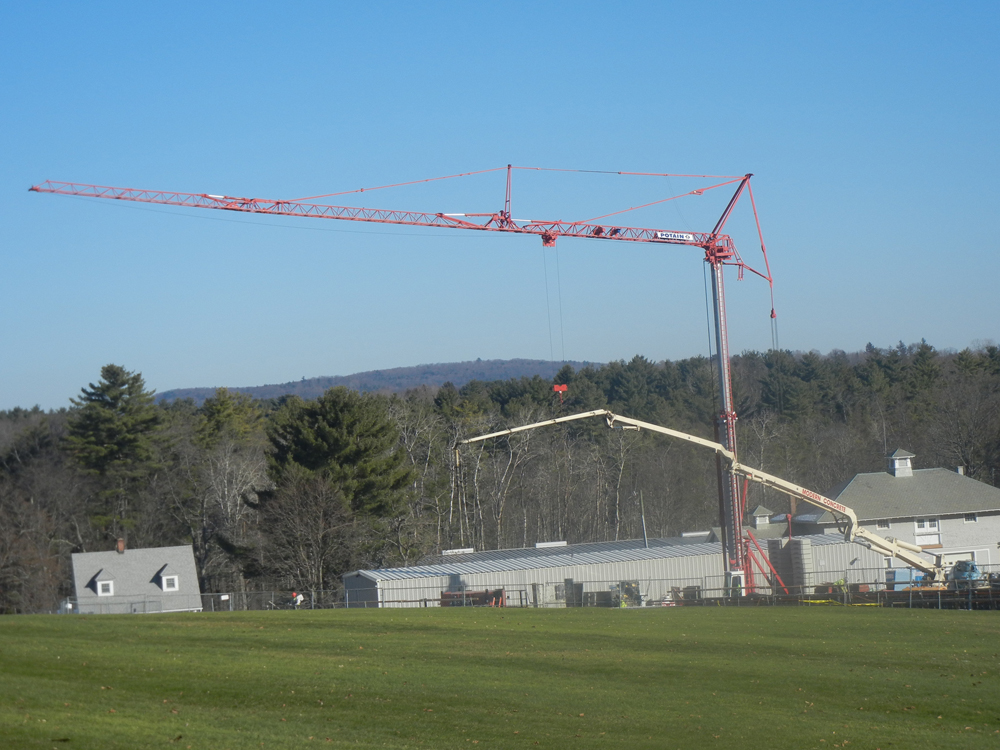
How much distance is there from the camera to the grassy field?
1466 cm

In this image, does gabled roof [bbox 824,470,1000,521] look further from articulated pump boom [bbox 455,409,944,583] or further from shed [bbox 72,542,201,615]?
shed [bbox 72,542,201,615]

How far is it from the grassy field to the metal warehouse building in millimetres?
17029

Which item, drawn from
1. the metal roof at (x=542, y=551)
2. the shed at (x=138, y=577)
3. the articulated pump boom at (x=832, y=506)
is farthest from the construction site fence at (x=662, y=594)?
the shed at (x=138, y=577)

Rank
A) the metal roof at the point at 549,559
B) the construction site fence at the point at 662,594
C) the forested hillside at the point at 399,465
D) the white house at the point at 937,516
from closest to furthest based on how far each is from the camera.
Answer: the construction site fence at the point at 662,594 < the metal roof at the point at 549,559 < the forested hillside at the point at 399,465 < the white house at the point at 937,516

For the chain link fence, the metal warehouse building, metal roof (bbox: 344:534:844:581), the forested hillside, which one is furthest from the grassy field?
the forested hillside

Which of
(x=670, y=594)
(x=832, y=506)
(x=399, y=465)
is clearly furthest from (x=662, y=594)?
(x=399, y=465)

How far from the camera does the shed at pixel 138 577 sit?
60531 mm

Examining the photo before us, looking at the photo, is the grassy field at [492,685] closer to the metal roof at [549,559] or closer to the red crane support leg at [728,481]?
the red crane support leg at [728,481]

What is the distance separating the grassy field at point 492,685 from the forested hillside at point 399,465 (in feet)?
91.5

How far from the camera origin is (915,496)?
6450 centimetres

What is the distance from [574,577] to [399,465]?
14901 millimetres

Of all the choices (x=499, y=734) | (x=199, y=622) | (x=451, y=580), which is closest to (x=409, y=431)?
(x=451, y=580)

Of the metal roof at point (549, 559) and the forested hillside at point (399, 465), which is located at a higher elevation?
the forested hillside at point (399, 465)

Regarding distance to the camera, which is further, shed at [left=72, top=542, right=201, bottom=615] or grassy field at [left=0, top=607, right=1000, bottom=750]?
shed at [left=72, top=542, right=201, bottom=615]
